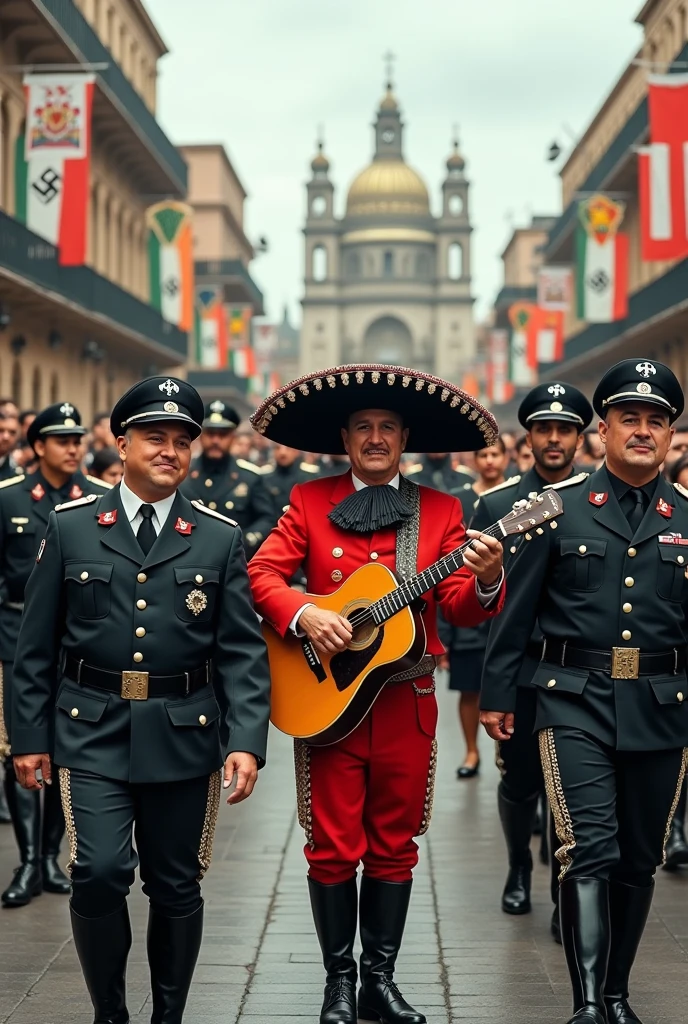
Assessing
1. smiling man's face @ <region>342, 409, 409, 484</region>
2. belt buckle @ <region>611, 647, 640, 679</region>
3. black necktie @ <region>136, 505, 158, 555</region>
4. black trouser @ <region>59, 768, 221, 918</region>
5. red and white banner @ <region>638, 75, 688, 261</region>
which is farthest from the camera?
red and white banner @ <region>638, 75, 688, 261</region>

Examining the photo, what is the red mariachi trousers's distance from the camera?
557cm

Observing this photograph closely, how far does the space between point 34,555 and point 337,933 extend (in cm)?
293

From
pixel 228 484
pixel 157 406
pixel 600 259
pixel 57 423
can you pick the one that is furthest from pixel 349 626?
pixel 600 259

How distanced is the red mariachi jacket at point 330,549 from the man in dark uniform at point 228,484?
6106mm

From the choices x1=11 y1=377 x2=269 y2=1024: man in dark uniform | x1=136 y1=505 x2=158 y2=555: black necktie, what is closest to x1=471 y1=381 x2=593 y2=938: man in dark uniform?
x1=11 y1=377 x2=269 y2=1024: man in dark uniform

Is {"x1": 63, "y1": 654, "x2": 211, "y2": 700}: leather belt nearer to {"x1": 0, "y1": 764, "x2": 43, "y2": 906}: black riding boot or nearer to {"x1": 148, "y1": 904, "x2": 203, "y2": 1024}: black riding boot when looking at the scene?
{"x1": 148, "y1": 904, "x2": 203, "y2": 1024}: black riding boot

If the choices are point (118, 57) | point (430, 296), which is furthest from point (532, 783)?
point (430, 296)

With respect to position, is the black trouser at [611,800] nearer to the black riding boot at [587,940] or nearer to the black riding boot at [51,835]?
the black riding boot at [587,940]

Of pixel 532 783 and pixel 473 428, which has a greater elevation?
pixel 473 428

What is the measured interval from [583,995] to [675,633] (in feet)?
3.82

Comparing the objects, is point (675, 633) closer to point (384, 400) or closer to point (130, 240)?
point (384, 400)

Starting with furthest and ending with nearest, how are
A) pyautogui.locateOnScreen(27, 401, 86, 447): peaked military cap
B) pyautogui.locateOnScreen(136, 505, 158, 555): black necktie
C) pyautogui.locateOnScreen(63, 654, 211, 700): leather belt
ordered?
1. pyautogui.locateOnScreen(27, 401, 86, 447): peaked military cap
2. pyautogui.locateOnScreen(136, 505, 158, 555): black necktie
3. pyautogui.locateOnScreen(63, 654, 211, 700): leather belt

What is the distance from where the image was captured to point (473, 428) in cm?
589

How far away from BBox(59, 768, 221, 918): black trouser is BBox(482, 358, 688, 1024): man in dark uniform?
113 cm
